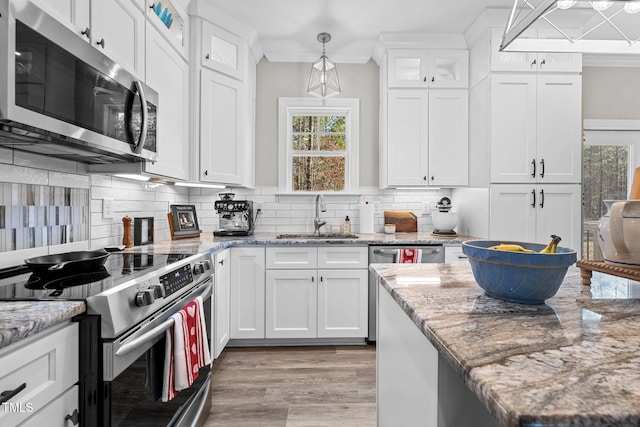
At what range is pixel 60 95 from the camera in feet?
3.86

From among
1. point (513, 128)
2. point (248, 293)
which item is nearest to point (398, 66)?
point (513, 128)

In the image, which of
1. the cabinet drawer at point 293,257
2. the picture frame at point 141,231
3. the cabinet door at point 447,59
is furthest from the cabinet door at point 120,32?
the cabinet door at point 447,59

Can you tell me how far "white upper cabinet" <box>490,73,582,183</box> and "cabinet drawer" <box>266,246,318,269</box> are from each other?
5.32ft

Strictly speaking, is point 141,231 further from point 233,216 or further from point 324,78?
point 324,78

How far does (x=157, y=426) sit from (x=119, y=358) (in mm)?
452

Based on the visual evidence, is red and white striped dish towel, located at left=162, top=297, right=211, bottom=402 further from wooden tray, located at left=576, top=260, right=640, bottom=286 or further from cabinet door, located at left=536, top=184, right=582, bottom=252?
cabinet door, located at left=536, top=184, right=582, bottom=252

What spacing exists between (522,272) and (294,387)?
1.85m

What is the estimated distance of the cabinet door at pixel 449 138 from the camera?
320cm

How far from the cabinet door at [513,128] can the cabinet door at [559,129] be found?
0.22ft

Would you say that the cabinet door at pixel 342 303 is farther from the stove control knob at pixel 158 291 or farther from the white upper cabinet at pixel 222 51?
the white upper cabinet at pixel 222 51

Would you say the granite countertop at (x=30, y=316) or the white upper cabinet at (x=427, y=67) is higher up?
the white upper cabinet at (x=427, y=67)

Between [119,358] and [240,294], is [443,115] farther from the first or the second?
[119,358]

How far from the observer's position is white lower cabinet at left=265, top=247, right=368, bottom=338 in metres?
2.83

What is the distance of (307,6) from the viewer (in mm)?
2701
